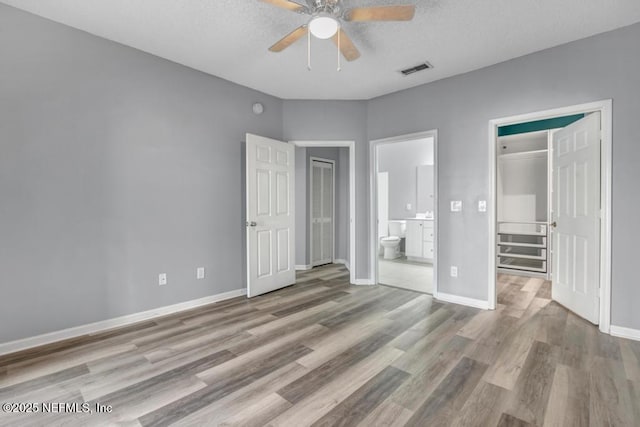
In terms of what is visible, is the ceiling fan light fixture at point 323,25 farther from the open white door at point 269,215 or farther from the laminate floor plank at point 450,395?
the laminate floor plank at point 450,395

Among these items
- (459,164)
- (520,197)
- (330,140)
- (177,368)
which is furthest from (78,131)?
(520,197)

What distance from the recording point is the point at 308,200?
5.74 metres

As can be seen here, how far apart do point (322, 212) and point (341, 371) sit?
4.09 metres

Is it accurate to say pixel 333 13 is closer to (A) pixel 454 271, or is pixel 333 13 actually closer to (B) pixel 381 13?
(B) pixel 381 13

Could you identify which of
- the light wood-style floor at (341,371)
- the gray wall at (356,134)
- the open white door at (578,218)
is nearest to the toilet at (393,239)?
the gray wall at (356,134)

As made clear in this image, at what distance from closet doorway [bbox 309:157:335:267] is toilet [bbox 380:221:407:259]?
125 cm

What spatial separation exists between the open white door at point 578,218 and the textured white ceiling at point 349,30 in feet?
3.21

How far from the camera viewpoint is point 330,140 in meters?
4.50

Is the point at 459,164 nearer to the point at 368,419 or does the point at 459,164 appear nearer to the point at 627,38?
the point at 627,38

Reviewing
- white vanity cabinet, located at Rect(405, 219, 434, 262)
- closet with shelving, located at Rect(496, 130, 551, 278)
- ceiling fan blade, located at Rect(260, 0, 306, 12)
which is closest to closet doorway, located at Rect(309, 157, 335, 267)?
white vanity cabinet, located at Rect(405, 219, 434, 262)

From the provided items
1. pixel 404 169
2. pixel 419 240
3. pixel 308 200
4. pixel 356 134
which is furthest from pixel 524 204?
pixel 308 200

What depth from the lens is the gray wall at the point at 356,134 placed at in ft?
14.7

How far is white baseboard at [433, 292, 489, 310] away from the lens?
3458mm

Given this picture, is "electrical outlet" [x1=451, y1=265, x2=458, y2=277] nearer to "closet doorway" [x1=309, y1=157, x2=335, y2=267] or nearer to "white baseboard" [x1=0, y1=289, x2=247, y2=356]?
"closet doorway" [x1=309, y1=157, x2=335, y2=267]
